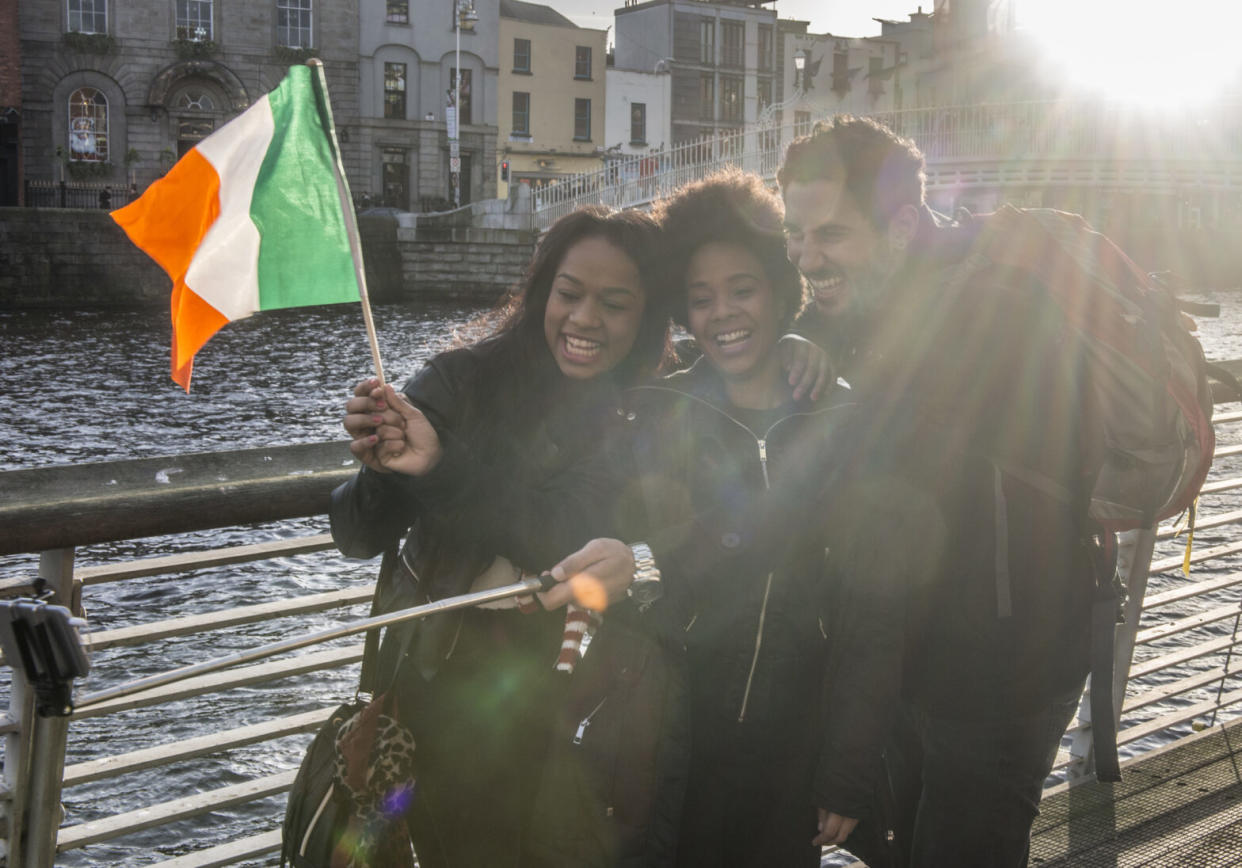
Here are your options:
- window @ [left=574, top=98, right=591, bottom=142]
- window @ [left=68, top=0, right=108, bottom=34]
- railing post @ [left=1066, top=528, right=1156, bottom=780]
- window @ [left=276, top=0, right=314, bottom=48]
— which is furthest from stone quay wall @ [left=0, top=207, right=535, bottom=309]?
railing post @ [left=1066, top=528, right=1156, bottom=780]

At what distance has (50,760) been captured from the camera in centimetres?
163

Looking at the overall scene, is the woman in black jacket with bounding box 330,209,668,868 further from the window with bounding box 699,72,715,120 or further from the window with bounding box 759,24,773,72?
the window with bounding box 759,24,773,72

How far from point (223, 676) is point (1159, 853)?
5.62ft

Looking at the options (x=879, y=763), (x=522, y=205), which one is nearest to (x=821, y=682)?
(x=879, y=763)

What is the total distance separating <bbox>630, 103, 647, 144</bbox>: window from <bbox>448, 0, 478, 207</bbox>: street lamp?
27.1 feet

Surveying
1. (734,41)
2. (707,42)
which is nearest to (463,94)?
(707,42)

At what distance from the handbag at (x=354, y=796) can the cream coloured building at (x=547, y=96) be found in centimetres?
3839

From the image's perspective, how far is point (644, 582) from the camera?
1591mm

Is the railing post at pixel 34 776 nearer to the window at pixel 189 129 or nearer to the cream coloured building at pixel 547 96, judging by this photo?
the window at pixel 189 129

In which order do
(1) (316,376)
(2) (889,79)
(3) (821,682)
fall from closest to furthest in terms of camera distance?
(3) (821,682)
(1) (316,376)
(2) (889,79)

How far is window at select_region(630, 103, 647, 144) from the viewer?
4317 centimetres

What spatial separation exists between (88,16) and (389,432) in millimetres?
34921

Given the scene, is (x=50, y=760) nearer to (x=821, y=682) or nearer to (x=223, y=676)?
(x=223, y=676)

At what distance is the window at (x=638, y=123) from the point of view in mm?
43169
